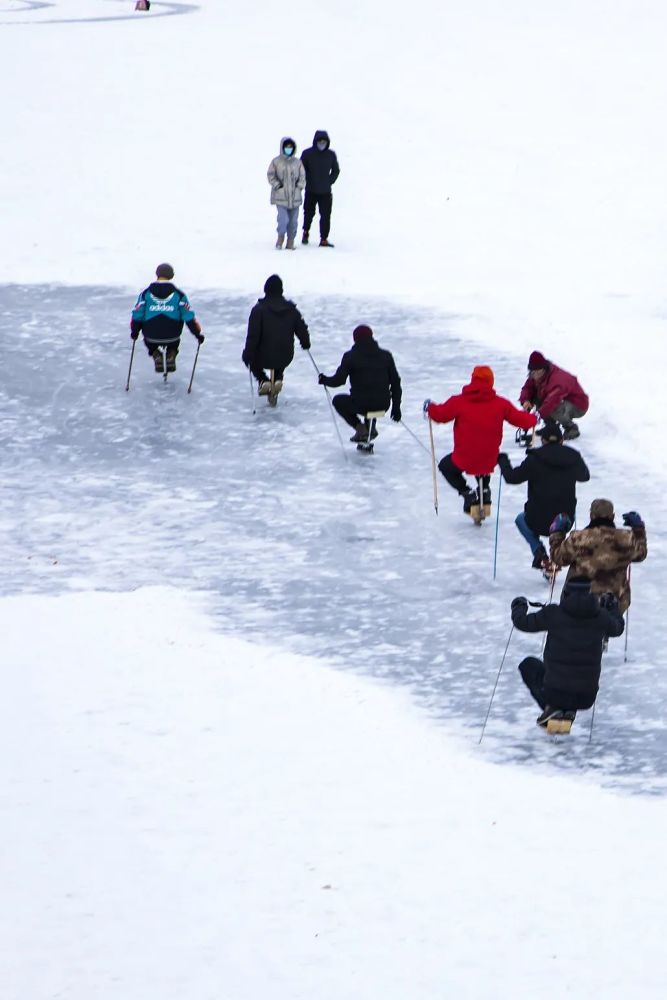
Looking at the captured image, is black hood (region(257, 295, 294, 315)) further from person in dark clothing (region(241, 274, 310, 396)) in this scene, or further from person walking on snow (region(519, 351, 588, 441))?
person walking on snow (region(519, 351, 588, 441))

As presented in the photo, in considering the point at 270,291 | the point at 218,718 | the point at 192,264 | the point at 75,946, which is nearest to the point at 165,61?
the point at 192,264

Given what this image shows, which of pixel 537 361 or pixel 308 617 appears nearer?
pixel 308 617

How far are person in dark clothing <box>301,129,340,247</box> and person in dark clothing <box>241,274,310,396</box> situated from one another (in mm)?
7731

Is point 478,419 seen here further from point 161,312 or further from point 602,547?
point 161,312

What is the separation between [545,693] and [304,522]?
446 cm

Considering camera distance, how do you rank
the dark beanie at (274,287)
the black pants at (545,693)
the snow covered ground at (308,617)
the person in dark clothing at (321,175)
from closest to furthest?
the snow covered ground at (308,617), the black pants at (545,693), the dark beanie at (274,287), the person in dark clothing at (321,175)

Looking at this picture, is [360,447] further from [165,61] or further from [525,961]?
[165,61]

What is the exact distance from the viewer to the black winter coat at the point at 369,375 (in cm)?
1498

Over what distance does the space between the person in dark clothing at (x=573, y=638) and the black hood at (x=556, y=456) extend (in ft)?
8.07

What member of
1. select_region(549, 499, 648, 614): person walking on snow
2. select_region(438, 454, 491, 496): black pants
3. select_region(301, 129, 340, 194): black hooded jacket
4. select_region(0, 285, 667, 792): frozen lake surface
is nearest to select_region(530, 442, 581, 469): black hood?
select_region(0, 285, 667, 792): frozen lake surface

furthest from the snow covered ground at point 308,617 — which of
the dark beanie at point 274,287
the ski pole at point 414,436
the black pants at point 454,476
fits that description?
the dark beanie at point 274,287

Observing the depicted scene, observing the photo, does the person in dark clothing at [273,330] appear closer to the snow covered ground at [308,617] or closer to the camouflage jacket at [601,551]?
the snow covered ground at [308,617]

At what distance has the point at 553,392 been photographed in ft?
49.4

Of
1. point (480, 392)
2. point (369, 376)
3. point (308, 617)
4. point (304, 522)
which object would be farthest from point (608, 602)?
point (369, 376)
